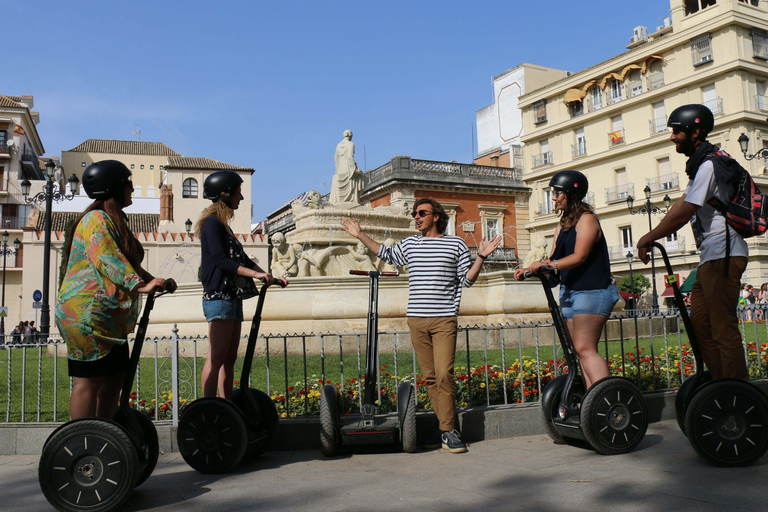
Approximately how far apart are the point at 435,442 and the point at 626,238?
39.2 meters

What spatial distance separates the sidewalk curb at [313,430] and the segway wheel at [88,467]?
65.6 inches

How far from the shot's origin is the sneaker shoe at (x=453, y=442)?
15.1 feet

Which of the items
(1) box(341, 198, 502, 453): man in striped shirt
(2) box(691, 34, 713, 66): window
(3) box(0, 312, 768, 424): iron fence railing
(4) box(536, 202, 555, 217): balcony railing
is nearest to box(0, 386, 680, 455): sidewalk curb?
(3) box(0, 312, 768, 424): iron fence railing

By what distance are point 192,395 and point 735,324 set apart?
13.7 ft

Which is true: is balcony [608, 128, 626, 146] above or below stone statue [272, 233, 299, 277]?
above

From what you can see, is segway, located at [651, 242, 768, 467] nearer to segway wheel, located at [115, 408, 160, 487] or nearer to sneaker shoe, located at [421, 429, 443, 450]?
sneaker shoe, located at [421, 429, 443, 450]

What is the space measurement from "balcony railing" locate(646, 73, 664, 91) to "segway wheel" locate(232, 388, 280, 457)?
40.0 m

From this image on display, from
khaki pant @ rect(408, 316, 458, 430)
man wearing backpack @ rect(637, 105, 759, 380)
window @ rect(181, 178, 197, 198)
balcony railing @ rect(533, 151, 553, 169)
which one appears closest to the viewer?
man wearing backpack @ rect(637, 105, 759, 380)

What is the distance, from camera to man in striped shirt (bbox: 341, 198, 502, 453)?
15.3ft

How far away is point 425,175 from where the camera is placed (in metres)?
42.7

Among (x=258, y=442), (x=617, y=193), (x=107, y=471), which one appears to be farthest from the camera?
(x=617, y=193)

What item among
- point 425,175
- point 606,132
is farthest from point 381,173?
point 606,132

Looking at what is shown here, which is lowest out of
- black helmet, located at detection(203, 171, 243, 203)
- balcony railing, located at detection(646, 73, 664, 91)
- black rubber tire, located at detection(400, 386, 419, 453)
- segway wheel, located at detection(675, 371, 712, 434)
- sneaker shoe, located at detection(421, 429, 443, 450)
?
sneaker shoe, located at detection(421, 429, 443, 450)

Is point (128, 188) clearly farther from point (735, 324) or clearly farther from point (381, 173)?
point (381, 173)
